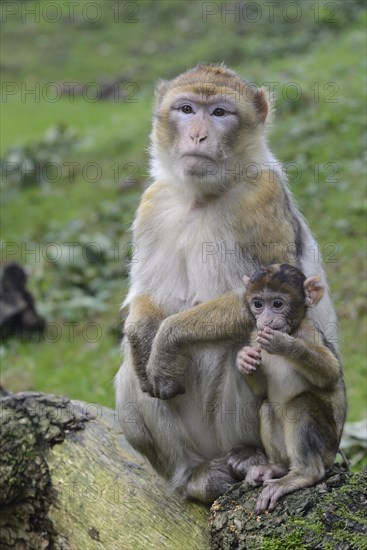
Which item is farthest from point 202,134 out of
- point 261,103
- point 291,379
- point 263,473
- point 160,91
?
point 263,473

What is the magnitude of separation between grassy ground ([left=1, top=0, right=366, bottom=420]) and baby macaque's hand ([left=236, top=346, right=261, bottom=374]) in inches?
138

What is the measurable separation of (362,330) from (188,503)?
14.3 feet

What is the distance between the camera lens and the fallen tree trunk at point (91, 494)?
5.02 m

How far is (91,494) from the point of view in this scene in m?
5.90

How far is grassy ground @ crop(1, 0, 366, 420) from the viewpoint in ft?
35.6

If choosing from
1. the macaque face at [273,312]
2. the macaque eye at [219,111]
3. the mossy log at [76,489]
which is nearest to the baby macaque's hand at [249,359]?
the macaque face at [273,312]

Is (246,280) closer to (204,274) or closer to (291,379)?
(204,274)

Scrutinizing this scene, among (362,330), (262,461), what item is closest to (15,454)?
(262,461)

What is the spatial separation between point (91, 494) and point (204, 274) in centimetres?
158

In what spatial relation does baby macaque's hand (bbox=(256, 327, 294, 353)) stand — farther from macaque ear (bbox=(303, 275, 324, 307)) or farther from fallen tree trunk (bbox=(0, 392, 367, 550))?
fallen tree trunk (bbox=(0, 392, 367, 550))

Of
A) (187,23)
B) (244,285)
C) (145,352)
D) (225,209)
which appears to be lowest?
(145,352)

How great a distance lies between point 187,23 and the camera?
88.2 feet

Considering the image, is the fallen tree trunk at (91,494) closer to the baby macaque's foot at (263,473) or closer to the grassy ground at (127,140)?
the baby macaque's foot at (263,473)

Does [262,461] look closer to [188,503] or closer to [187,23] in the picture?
[188,503]
